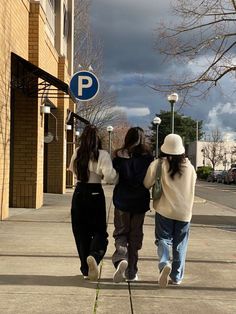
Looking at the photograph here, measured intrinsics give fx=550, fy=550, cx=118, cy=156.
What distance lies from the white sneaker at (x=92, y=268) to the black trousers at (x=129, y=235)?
0.25 metres

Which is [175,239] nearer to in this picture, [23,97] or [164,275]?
[164,275]

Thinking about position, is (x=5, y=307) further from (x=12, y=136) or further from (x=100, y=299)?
(x=12, y=136)

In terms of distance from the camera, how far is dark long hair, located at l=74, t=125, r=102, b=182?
21.7 ft

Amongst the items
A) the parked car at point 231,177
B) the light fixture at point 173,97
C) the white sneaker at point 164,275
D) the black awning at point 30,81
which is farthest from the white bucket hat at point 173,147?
the parked car at point 231,177

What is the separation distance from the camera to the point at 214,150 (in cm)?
9806

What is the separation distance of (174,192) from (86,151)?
1.16 metres

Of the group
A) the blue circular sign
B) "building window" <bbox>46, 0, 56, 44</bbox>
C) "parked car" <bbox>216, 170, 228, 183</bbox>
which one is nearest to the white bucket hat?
the blue circular sign

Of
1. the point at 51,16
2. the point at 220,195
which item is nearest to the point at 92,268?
the point at 51,16

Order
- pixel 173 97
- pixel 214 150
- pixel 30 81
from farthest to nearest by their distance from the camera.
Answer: pixel 214 150 < pixel 173 97 < pixel 30 81

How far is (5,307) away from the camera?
5.45 metres

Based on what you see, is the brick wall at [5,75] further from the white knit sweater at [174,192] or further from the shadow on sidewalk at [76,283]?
the white knit sweater at [174,192]

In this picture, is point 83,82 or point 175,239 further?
point 83,82

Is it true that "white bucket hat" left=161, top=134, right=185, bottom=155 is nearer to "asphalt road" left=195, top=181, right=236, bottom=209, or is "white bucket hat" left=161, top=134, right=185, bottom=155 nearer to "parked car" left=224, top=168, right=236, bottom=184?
"asphalt road" left=195, top=181, right=236, bottom=209

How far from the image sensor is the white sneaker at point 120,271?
640 cm
